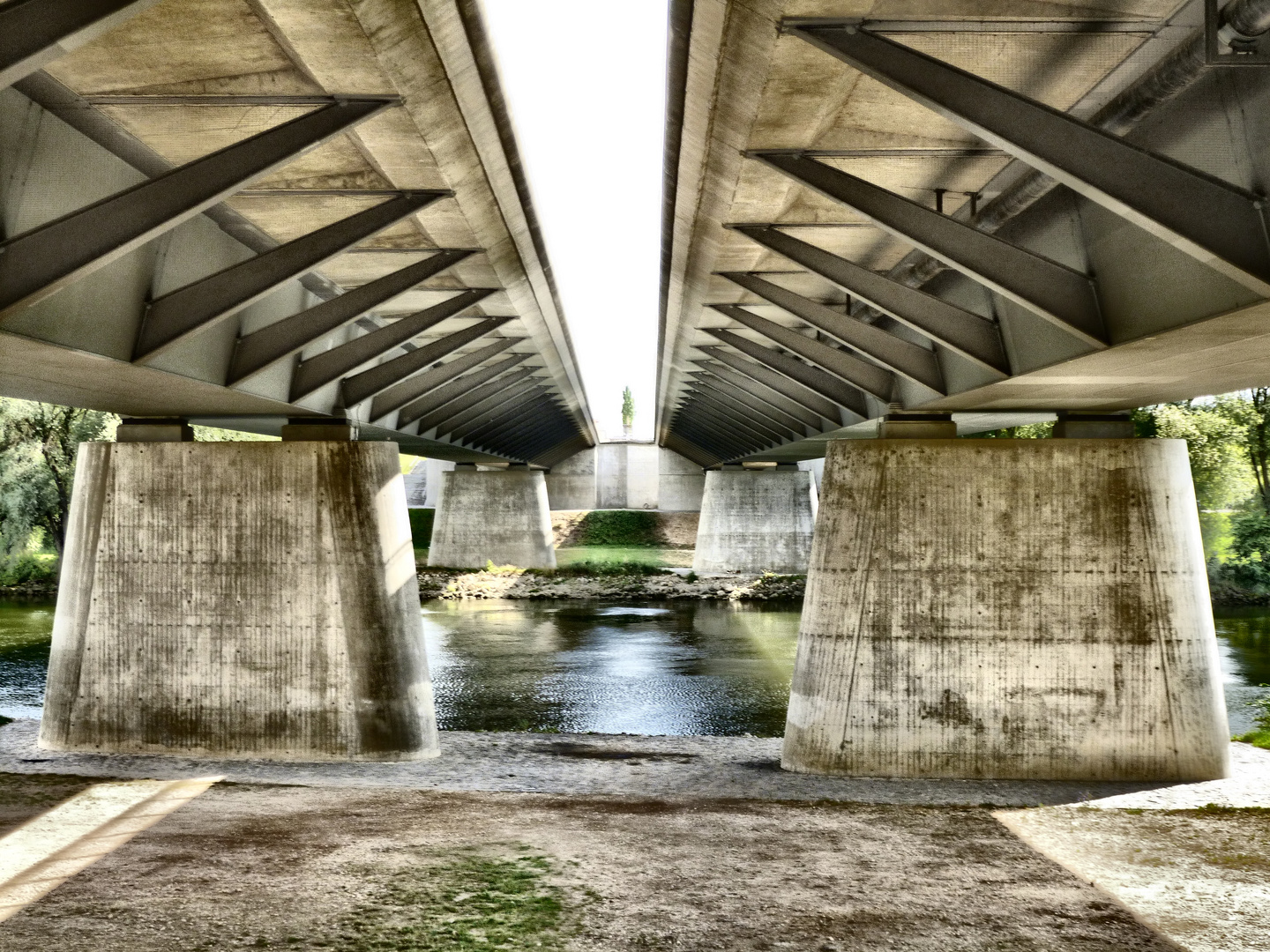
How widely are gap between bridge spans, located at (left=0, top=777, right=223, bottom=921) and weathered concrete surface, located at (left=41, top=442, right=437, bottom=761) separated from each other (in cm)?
215

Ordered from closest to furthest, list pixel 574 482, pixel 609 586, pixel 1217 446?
pixel 1217 446
pixel 609 586
pixel 574 482

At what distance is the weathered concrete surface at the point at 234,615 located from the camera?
16.0 m

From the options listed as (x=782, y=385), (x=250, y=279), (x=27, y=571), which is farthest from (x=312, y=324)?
(x=27, y=571)

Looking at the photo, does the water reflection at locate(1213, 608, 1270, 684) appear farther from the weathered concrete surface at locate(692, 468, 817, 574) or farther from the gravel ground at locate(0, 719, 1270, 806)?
the weathered concrete surface at locate(692, 468, 817, 574)

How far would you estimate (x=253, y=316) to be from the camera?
47.4 ft

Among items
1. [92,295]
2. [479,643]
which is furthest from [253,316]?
[479,643]

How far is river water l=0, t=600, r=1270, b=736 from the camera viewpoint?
22.7 metres

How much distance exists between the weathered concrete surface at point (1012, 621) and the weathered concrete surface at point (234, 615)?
234 inches

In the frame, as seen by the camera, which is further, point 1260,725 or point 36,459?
point 36,459

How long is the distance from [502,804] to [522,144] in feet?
22.3

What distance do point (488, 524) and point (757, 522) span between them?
12.9 metres

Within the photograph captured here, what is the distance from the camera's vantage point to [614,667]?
2961 cm

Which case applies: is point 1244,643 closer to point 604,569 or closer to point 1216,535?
point 1216,535

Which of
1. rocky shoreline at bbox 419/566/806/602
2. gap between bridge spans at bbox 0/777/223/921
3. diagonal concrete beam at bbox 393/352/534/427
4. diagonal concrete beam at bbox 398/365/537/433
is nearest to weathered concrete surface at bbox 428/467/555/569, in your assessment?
rocky shoreline at bbox 419/566/806/602
